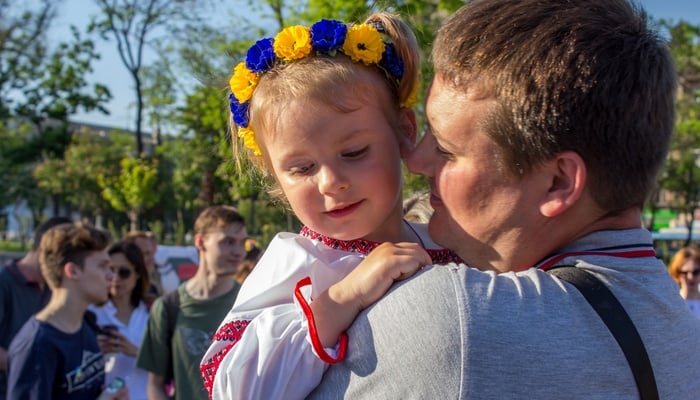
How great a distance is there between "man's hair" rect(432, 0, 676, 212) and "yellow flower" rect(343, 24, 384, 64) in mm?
457

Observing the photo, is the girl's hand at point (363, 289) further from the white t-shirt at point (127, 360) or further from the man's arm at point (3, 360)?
the man's arm at point (3, 360)

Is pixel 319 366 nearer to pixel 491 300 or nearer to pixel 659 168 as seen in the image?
pixel 491 300

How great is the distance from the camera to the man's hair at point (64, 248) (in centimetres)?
482

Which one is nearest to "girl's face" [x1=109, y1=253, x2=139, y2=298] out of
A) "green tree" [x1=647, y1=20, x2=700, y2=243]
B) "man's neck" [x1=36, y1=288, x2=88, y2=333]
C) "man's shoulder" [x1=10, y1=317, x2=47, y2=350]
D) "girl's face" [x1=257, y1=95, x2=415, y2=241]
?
"man's neck" [x1=36, y1=288, x2=88, y2=333]

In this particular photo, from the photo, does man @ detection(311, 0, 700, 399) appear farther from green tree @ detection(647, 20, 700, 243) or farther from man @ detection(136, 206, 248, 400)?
green tree @ detection(647, 20, 700, 243)

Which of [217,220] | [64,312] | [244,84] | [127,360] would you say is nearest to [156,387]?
[127,360]

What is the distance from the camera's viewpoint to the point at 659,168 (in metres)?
1.59

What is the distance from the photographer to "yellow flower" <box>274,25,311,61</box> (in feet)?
6.44

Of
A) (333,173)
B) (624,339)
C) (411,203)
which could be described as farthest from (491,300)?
(411,203)

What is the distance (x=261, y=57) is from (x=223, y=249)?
3772 mm

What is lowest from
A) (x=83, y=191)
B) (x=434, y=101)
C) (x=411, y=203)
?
(x=411, y=203)

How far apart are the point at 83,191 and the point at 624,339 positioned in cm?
3926

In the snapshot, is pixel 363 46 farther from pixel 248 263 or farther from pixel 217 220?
pixel 248 263

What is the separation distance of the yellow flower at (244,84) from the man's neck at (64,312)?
2.94 meters
